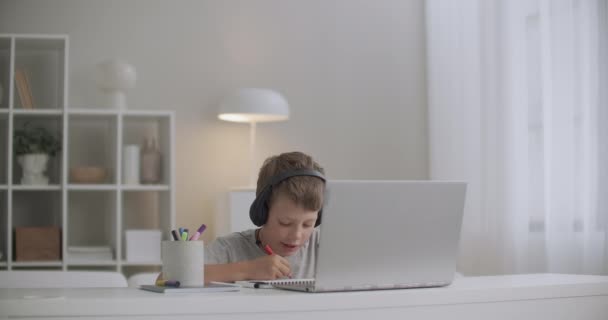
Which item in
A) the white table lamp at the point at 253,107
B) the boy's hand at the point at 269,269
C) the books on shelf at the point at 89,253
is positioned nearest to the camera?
the boy's hand at the point at 269,269

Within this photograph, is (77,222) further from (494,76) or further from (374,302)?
(374,302)

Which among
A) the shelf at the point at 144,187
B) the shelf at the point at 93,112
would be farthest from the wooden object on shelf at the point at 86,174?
the shelf at the point at 93,112

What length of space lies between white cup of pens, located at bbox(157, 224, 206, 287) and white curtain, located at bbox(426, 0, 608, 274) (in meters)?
2.48

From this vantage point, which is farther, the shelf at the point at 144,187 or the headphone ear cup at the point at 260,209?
the shelf at the point at 144,187

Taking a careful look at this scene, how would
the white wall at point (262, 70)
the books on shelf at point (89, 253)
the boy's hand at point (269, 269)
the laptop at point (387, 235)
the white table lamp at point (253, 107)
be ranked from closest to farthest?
the laptop at point (387, 235) < the boy's hand at point (269, 269) < the books on shelf at point (89, 253) < the white table lamp at point (253, 107) < the white wall at point (262, 70)

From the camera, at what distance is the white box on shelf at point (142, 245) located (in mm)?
4251

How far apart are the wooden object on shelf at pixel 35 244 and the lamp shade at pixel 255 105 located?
111 cm

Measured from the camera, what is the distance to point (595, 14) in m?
3.60

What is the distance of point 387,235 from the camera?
152cm

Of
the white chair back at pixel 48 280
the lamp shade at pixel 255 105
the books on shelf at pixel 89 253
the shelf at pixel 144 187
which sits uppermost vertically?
the lamp shade at pixel 255 105

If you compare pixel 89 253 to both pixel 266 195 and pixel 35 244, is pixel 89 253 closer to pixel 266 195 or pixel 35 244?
pixel 35 244

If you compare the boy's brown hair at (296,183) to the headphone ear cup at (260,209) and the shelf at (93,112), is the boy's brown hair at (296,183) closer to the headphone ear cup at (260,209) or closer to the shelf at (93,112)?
the headphone ear cup at (260,209)

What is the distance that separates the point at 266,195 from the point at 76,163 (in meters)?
2.71

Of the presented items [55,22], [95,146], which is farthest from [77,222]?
[55,22]
